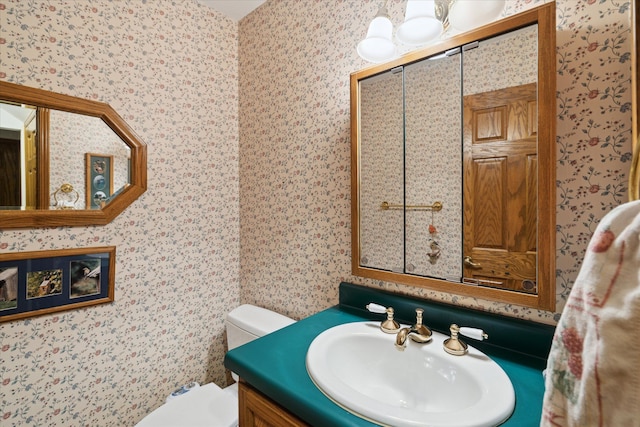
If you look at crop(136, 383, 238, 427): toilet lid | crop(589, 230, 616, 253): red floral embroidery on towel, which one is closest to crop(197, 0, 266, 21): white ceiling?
crop(589, 230, 616, 253): red floral embroidery on towel

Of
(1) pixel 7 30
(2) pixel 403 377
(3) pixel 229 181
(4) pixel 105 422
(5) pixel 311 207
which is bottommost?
(4) pixel 105 422

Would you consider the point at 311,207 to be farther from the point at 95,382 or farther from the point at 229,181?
the point at 95,382

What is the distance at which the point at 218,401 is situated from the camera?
50.8 inches

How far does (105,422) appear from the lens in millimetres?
1309

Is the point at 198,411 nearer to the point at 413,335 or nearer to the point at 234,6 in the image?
the point at 413,335

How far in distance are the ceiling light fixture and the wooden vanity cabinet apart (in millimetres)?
1131

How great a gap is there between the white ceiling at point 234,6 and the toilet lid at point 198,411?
1.99m

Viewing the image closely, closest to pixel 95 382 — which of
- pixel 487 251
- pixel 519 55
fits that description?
pixel 487 251

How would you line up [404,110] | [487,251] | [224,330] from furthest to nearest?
[224,330], [404,110], [487,251]

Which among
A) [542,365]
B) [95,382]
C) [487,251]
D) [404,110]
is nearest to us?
[542,365]

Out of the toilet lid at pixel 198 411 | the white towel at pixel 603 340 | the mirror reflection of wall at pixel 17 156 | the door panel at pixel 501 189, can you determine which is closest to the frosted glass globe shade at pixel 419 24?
the door panel at pixel 501 189

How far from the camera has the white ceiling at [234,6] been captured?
62.1 inches

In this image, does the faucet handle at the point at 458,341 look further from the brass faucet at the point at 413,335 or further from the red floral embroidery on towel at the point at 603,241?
the red floral embroidery on towel at the point at 603,241

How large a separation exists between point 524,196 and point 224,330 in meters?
1.66
